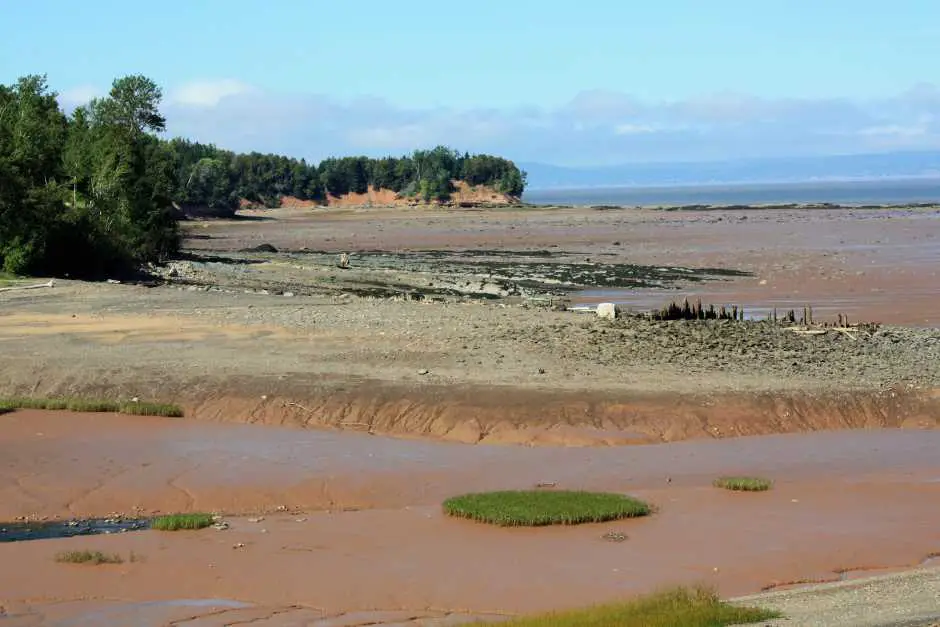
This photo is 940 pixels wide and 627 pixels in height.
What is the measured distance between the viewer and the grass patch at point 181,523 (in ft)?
50.4

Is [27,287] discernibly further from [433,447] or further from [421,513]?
[421,513]

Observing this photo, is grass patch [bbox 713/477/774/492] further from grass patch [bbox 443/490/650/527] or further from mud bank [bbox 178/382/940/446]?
mud bank [bbox 178/382/940/446]

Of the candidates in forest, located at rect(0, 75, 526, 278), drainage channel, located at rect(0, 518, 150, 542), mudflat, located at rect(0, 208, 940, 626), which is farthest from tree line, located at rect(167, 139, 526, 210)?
drainage channel, located at rect(0, 518, 150, 542)

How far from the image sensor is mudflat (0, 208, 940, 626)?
13.5 metres

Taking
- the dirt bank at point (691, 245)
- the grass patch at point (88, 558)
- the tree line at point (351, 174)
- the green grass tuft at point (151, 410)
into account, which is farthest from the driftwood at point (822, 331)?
the tree line at point (351, 174)

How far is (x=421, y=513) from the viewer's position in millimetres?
16344

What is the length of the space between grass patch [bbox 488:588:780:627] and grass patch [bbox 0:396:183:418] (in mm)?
11715

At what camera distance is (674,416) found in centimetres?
2103

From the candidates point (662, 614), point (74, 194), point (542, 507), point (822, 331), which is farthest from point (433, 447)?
point (74, 194)

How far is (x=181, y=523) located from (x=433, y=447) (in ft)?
17.8

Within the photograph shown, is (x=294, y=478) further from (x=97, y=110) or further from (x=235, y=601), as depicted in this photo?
(x=97, y=110)

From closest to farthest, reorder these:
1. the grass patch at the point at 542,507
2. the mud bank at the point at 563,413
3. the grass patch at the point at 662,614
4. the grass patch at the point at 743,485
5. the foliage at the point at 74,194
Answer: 1. the grass patch at the point at 662,614
2. the grass patch at the point at 542,507
3. the grass patch at the point at 743,485
4. the mud bank at the point at 563,413
5. the foliage at the point at 74,194

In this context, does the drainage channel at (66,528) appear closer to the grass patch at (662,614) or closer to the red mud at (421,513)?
the red mud at (421,513)

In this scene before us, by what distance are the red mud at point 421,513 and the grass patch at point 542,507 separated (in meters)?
0.24
